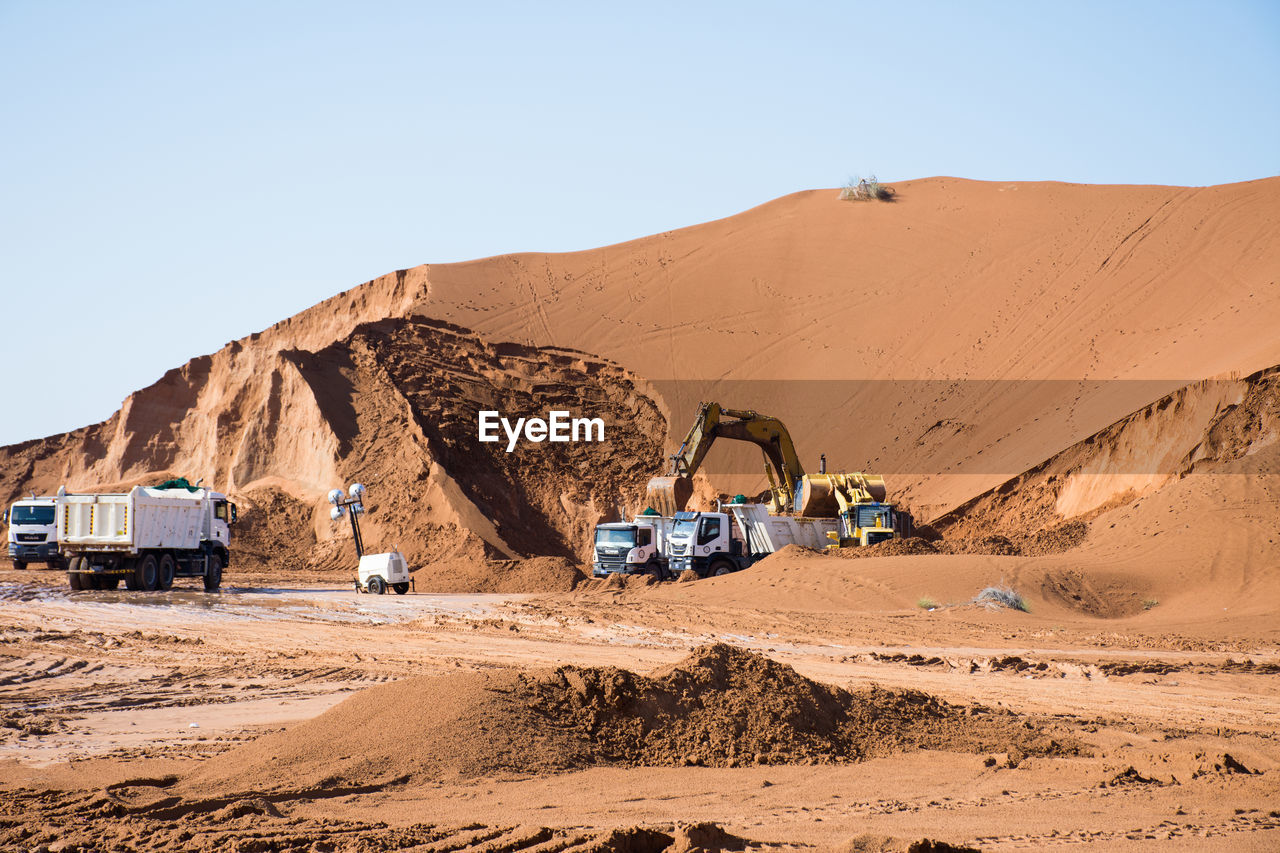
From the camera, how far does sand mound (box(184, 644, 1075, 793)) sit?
807 centimetres

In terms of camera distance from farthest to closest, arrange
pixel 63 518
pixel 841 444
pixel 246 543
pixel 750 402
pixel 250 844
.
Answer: pixel 750 402
pixel 841 444
pixel 246 543
pixel 63 518
pixel 250 844

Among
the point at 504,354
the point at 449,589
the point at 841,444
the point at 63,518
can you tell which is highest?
the point at 504,354

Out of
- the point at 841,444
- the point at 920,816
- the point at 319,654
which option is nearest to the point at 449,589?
the point at 319,654

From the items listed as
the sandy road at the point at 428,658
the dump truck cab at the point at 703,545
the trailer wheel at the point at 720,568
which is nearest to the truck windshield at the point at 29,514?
the sandy road at the point at 428,658

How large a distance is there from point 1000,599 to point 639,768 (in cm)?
1461

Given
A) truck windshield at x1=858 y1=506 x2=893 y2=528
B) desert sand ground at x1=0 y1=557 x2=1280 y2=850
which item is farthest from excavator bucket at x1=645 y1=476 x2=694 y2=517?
desert sand ground at x1=0 y1=557 x2=1280 y2=850

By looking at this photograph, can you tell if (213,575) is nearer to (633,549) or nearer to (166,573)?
(166,573)

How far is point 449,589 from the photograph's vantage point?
29469mm

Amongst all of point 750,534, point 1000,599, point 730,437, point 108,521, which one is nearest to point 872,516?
point 750,534

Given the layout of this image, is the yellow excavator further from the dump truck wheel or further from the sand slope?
the dump truck wheel

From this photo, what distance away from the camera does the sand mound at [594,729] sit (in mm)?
8070

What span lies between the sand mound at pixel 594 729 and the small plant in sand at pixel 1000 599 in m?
11.5

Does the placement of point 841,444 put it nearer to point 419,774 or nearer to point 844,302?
point 844,302

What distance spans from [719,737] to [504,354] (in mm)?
36679
